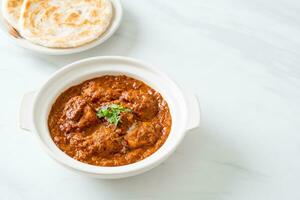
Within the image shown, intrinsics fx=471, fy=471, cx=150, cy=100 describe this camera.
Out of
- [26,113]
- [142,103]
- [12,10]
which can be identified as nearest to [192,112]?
[142,103]

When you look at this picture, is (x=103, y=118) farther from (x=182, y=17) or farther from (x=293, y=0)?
Answer: (x=293, y=0)

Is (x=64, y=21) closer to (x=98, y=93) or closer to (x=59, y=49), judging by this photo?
(x=59, y=49)

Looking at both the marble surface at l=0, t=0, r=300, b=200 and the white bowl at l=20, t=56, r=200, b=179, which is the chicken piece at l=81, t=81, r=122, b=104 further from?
the marble surface at l=0, t=0, r=300, b=200

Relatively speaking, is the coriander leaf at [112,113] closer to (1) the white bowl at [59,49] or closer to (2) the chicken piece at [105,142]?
(2) the chicken piece at [105,142]

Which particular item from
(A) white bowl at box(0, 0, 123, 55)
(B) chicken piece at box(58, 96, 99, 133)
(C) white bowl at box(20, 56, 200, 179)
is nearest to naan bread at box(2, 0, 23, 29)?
(A) white bowl at box(0, 0, 123, 55)

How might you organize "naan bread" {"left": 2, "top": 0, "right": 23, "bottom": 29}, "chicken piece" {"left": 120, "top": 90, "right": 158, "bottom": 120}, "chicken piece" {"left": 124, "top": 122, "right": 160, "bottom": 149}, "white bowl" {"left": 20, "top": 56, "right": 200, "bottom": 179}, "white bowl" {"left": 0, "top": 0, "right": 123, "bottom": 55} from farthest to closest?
"naan bread" {"left": 2, "top": 0, "right": 23, "bottom": 29}, "white bowl" {"left": 0, "top": 0, "right": 123, "bottom": 55}, "chicken piece" {"left": 120, "top": 90, "right": 158, "bottom": 120}, "chicken piece" {"left": 124, "top": 122, "right": 160, "bottom": 149}, "white bowl" {"left": 20, "top": 56, "right": 200, "bottom": 179}

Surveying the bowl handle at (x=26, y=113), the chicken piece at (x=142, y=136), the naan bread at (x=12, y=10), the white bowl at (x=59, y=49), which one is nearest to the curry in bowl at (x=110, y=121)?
the chicken piece at (x=142, y=136)
